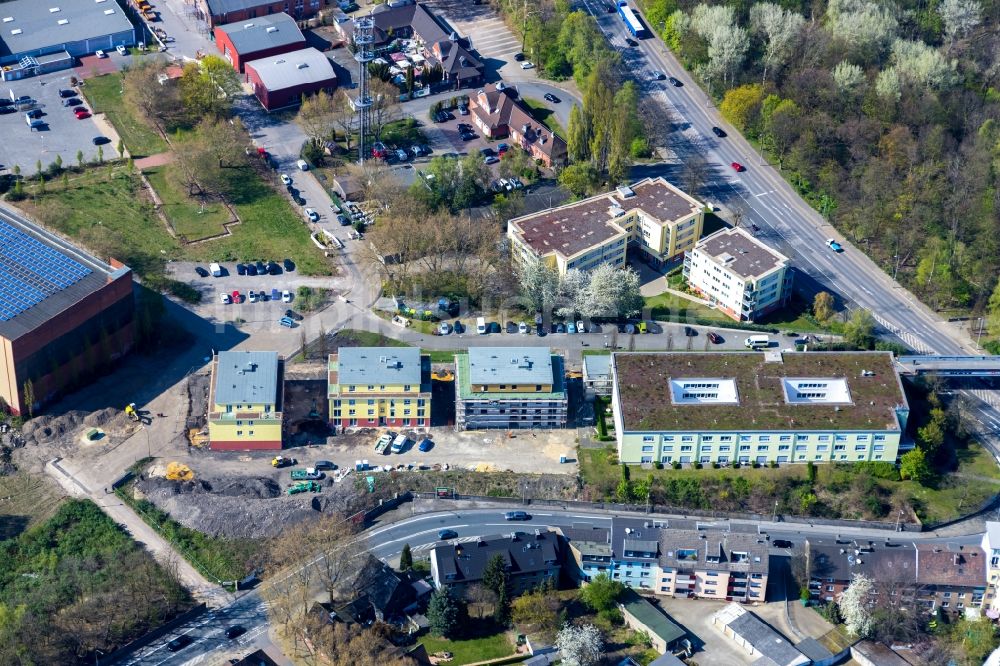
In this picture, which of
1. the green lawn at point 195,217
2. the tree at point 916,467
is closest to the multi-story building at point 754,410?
the tree at point 916,467

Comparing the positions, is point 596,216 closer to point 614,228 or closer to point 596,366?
point 614,228

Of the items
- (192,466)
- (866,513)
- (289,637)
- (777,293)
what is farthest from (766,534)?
(192,466)

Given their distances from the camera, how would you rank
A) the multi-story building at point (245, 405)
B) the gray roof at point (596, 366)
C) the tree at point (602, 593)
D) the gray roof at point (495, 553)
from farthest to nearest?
the gray roof at point (596, 366)
the multi-story building at point (245, 405)
the tree at point (602, 593)
the gray roof at point (495, 553)

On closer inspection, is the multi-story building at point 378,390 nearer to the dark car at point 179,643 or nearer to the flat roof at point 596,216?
the flat roof at point 596,216

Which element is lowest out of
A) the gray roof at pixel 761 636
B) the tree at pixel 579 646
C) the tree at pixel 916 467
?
the gray roof at pixel 761 636

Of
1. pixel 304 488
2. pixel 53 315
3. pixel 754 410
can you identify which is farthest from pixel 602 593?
pixel 53 315

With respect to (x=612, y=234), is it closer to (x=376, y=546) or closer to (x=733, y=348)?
(x=733, y=348)

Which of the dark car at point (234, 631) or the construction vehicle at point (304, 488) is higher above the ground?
the construction vehicle at point (304, 488)
